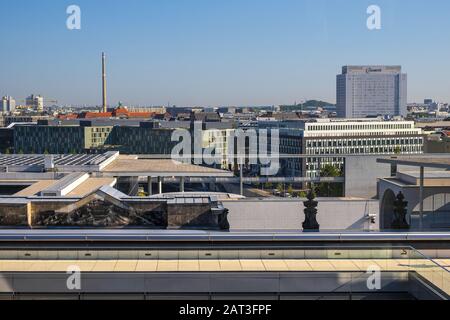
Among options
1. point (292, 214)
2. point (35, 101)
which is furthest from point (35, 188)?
point (35, 101)

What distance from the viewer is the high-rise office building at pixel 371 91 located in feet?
210

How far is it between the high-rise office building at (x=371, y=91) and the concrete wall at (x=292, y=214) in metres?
55.1

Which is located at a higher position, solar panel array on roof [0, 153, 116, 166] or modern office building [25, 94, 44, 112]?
modern office building [25, 94, 44, 112]

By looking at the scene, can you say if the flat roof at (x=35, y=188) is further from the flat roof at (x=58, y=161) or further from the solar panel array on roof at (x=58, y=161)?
the flat roof at (x=58, y=161)

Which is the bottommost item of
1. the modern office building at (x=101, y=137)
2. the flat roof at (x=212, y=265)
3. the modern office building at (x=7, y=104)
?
A: the modern office building at (x=101, y=137)

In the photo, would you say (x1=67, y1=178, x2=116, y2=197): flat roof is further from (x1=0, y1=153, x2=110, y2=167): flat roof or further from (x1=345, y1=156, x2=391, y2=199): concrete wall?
(x1=345, y1=156, x2=391, y2=199): concrete wall

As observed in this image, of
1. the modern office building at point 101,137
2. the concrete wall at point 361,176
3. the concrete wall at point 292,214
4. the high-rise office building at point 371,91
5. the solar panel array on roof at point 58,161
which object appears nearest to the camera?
the concrete wall at point 292,214

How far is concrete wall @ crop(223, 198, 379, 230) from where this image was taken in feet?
28.8

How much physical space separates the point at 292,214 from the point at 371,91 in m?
61.6

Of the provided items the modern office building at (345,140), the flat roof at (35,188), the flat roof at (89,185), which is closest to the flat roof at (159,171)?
the flat roof at (89,185)

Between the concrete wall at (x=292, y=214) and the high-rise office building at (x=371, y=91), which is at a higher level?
the high-rise office building at (x=371, y=91)

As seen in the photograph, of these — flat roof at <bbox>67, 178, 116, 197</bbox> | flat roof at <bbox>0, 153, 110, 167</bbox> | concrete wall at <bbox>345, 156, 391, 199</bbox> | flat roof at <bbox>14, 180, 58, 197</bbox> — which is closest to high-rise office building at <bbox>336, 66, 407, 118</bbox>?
concrete wall at <bbox>345, 156, 391, 199</bbox>

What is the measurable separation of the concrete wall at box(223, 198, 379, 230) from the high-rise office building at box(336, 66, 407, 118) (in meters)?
55.1
